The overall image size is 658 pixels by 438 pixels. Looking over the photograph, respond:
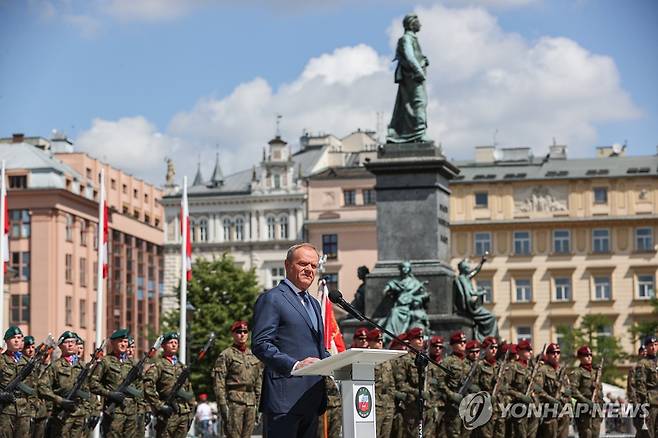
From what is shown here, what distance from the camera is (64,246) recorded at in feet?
294

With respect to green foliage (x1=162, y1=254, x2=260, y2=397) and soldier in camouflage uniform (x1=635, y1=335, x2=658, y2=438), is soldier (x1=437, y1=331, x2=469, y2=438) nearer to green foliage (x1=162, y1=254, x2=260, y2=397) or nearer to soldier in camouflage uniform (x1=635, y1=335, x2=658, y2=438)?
soldier in camouflage uniform (x1=635, y1=335, x2=658, y2=438)

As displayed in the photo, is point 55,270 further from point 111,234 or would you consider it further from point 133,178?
point 133,178

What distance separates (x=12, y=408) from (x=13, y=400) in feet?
0.45

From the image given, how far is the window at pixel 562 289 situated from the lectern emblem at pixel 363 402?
3131 inches

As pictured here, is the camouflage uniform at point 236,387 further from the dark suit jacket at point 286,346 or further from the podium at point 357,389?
the podium at point 357,389

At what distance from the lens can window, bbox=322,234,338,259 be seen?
94625mm

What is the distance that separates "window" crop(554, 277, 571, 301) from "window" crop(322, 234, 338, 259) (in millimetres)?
14635

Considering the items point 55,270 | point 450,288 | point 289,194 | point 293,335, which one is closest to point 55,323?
point 55,270

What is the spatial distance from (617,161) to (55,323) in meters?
35.8

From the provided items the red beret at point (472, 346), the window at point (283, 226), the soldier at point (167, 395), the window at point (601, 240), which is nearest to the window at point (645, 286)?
the window at point (601, 240)

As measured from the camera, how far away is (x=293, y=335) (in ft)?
32.9

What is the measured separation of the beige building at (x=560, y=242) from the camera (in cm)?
8738

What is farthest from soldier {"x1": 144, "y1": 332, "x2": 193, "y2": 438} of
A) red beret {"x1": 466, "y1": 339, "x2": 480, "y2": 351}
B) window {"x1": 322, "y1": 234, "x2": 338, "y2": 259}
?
window {"x1": 322, "y1": 234, "x2": 338, "y2": 259}

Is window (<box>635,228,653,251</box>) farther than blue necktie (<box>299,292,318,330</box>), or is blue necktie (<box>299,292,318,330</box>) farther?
window (<box>635,228,653,251</box>)
